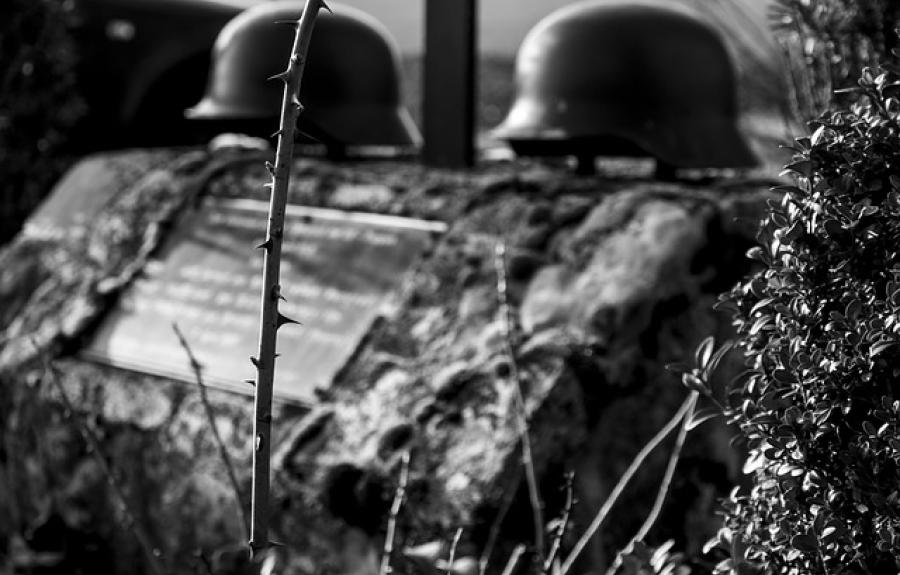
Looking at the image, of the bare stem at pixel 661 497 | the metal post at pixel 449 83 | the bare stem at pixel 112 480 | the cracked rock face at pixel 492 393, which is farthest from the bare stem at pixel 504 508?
the metal post at pixel 449 83

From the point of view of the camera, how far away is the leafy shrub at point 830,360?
5.17ft

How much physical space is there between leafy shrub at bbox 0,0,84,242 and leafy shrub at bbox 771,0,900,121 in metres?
4.11

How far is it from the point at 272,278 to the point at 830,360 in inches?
27.0

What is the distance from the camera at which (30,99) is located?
6289mm

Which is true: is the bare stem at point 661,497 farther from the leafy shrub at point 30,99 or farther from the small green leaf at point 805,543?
the leafy shrub at point 30,99

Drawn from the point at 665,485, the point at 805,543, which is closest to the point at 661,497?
the point at 665,485

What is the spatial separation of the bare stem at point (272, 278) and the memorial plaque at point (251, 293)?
1.78 metres

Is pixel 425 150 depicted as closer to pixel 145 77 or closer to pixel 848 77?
pixel 848 77

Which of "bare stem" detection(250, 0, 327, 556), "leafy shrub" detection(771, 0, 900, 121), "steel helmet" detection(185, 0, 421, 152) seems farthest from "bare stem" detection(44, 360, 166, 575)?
"steel helmet" detection(185, 0, 421, 152)

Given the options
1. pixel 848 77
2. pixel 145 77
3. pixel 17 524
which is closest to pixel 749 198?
pixel 848 77

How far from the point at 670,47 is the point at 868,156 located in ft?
8.20

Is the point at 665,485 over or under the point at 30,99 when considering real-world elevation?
under

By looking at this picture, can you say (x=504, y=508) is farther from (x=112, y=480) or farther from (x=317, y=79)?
(x=317, y=79)

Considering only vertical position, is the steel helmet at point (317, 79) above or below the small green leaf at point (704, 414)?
above
